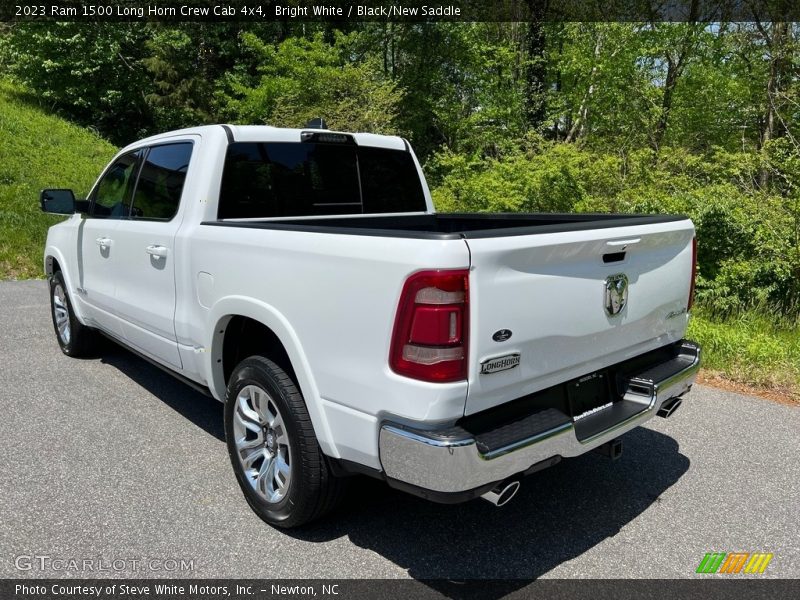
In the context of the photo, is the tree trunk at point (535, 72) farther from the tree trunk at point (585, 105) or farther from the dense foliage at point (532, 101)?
the tree trunk at point (585, 105)

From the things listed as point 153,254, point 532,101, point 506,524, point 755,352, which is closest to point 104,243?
point 153,254

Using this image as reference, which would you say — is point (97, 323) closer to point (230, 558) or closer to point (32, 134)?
point (230, 558)

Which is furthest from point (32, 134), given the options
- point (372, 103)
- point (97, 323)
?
point (97, 323)

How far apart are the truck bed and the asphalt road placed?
143 cm

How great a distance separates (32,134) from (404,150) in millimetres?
20158

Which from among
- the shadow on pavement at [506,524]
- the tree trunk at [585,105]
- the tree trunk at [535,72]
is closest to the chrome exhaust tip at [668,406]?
the shadow on pavement at [506,524]

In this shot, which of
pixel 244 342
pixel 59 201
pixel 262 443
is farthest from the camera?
pixel 59 201

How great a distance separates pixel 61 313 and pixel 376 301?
15.9ft

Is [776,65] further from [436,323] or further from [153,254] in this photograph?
[436,323]

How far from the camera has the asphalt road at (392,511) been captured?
107 inches

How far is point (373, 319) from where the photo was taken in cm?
230

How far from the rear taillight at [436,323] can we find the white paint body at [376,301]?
0.04m

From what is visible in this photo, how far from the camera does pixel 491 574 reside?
265cm

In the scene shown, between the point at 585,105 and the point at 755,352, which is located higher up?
the point at 585,105
